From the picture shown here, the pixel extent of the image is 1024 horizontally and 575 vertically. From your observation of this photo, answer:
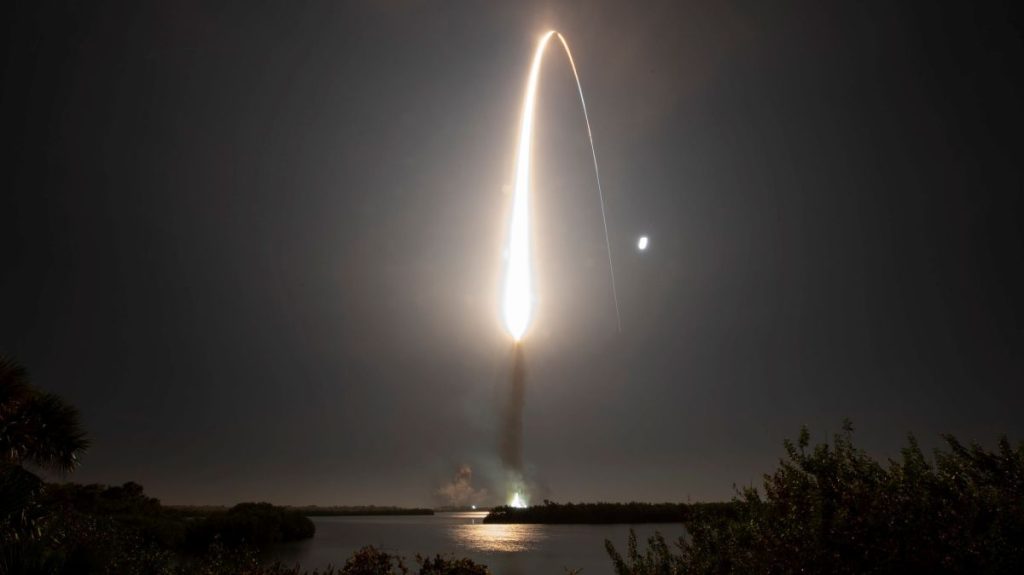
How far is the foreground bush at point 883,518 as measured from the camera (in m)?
8.54

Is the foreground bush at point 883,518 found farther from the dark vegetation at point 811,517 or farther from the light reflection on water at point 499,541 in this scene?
the light reflection on water at point 499,541

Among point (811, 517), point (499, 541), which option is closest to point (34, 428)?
point (811, 517)

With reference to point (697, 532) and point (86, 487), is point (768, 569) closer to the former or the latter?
point (697, 532)

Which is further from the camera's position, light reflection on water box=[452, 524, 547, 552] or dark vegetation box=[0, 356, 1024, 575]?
light reflection on water box=[452, 524, 547, 552]

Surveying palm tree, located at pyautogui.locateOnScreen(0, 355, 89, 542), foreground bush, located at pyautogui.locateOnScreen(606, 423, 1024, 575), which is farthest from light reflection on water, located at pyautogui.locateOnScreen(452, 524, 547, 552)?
foreground bush, located at pyautogui.locateOnScreen(606, 423, 1024, 575)

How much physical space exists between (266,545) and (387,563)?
3368 inches

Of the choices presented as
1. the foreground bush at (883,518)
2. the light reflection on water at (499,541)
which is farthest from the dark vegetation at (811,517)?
the light reflection on water at (499,541)

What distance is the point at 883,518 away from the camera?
8781mm

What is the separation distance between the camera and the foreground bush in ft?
28.0

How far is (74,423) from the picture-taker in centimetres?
1795

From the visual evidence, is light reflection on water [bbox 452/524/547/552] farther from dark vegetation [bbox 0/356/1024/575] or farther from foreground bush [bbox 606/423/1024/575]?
foreground bush [bbox 606/423/1024/575]

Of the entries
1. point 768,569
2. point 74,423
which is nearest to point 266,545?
point 74,423

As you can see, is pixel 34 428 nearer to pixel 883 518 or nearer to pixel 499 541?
pixel 883 518

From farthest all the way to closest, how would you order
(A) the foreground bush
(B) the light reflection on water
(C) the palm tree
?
(B) the light reflection on water, (C) the palm tree, (A) the foreground bush
